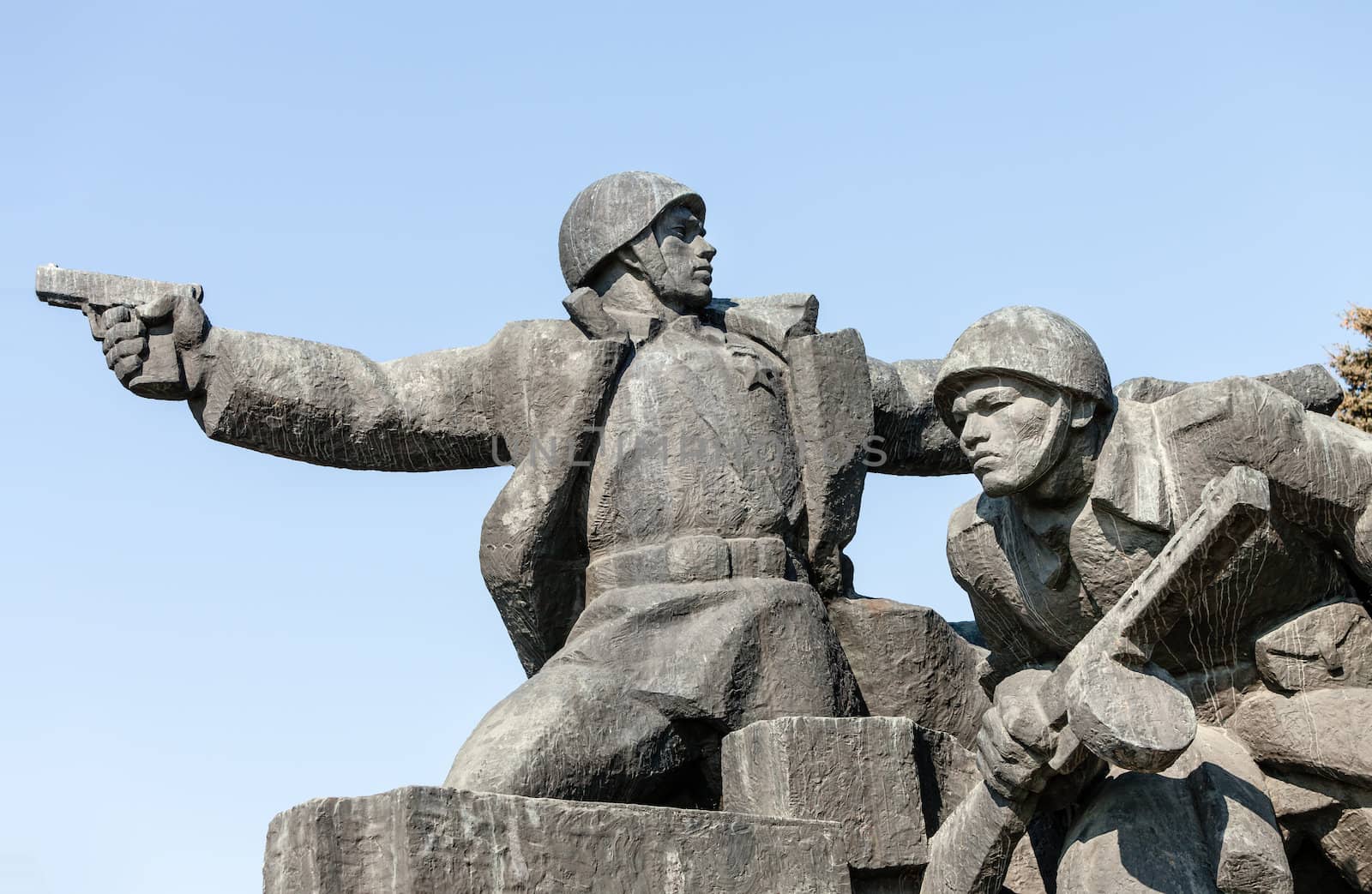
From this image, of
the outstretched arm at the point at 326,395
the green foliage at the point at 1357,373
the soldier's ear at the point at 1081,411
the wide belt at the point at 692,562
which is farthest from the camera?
the green foliage at the point at 1357,373

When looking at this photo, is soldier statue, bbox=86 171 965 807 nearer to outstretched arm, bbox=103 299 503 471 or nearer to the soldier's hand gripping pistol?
outstretched arm, bbox=103 299 503 471

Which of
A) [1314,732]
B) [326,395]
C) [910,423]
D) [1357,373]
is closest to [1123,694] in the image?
[1314,732]

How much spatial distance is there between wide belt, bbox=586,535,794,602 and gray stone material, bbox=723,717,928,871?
762 mm

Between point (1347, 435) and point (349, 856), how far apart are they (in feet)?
11.5

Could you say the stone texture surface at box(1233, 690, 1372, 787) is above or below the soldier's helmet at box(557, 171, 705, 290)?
below

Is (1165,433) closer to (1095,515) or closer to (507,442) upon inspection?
(1095,515)

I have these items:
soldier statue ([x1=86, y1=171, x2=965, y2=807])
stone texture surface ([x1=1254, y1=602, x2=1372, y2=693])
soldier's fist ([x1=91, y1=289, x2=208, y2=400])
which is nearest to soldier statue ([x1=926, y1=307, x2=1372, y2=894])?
stone texture surface ([x1=1254, y1=602, x2=1372, y2=693])

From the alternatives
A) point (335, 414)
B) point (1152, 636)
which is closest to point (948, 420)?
point (1152, 636)

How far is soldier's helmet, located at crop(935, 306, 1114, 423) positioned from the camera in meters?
7.21

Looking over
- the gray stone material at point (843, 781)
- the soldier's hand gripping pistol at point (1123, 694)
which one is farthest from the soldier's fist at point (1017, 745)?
the gray stone material at point (843, 781)

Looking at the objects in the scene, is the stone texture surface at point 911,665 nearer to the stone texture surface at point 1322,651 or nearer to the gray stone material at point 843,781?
the gray stone material at point 843,781

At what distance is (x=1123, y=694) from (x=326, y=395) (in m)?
3.47

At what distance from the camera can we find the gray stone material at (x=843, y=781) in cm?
717

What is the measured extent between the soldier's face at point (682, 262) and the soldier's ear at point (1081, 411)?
6.19 feet
